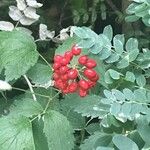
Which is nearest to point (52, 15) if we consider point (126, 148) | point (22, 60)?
point (22, 60)

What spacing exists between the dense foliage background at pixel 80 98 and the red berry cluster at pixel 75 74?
4cm

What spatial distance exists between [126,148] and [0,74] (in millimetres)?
865

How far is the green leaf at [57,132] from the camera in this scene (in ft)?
4.93

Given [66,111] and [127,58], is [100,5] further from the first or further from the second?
[127,58]

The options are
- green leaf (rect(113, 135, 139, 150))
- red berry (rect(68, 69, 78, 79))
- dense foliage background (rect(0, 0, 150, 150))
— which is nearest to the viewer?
green leaf (rect(113, 135, 139, 150))

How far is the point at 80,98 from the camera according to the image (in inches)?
62.5

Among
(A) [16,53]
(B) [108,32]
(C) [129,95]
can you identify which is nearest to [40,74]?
(A) [16,53]

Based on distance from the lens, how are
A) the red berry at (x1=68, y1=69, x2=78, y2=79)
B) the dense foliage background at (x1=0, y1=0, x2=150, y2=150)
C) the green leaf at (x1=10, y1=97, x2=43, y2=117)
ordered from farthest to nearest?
the green leaf at (x1=10, y1=97, x2=43, y2=117) < the red berry at (x1=68, y1=69, x2=78, y2=79) < the dense foliage background at (x1=0, y1=0, x2=150, y2=150)

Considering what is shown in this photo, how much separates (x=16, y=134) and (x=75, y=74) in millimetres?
260

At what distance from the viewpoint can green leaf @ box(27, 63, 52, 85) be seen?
165 cm

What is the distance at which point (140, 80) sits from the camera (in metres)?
1.34

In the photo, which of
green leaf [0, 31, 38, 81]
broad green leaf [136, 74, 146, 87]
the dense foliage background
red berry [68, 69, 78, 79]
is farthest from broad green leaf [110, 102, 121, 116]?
green leaf [0, 31, 38, 81]

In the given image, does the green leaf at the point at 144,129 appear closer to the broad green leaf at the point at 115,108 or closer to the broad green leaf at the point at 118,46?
the broad green leaf at the point at 115,108

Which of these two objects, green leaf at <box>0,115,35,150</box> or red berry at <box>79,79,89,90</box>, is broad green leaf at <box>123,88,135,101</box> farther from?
green leaf at <box>0,115,35,150</box>
